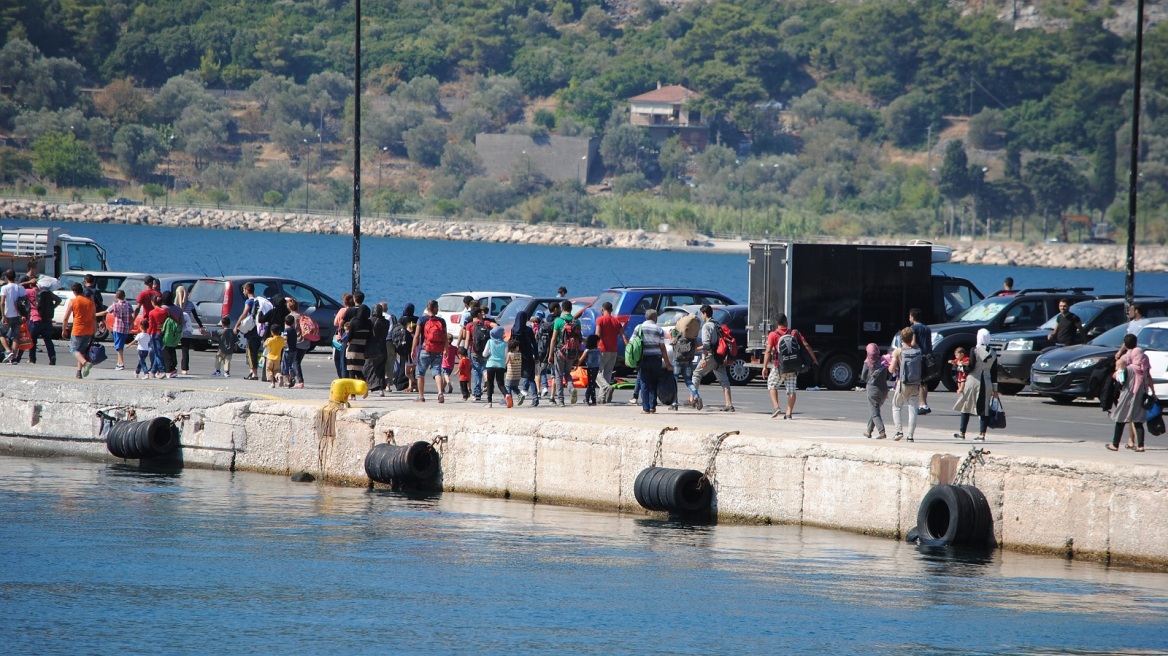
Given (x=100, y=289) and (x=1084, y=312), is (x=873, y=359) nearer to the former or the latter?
(x=1084, y=312)

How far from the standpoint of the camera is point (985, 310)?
1123 inches

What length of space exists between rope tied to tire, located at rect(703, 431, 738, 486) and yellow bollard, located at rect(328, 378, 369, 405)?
5300 millimetres

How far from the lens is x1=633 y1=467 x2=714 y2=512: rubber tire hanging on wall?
56.1 feet

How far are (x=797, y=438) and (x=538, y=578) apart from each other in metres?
3.82

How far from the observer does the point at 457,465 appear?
19188 millimetres

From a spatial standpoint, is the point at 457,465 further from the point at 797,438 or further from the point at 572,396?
the point at 797,438

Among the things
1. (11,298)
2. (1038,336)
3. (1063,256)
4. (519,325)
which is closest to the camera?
(519,325)

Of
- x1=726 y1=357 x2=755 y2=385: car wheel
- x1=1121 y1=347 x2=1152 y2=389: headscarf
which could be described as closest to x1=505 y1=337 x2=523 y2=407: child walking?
x1=726 y1=357 x2=755 y2=385: car wheel

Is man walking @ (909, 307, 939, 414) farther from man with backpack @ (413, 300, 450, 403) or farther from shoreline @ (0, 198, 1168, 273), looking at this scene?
shoreline @ (0, 198, 1168, 273)

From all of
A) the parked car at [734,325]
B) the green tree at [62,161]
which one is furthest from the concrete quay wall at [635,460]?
the green tree at [62,161]

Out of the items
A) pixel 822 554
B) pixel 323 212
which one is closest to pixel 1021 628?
pixel 822 554

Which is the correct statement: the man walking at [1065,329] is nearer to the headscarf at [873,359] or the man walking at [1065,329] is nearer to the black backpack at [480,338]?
the headscarf at [873,359]

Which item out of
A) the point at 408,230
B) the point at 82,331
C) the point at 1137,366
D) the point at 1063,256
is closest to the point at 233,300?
the point at 82,331

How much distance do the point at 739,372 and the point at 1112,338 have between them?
6206mm
